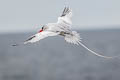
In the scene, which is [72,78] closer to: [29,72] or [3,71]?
[29,72]

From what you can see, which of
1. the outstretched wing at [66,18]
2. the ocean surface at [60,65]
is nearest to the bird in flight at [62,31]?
the outstretched wing at [66,18]

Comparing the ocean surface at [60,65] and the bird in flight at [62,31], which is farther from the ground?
the bird in flight at [62,31]

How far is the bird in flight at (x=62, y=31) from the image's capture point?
40.3 feet

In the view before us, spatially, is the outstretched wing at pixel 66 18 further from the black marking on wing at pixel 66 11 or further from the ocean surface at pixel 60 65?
the ocean surface at pixel 60 65

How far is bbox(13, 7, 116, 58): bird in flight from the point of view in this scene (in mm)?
12269

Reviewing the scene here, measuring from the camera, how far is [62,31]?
12.9 meters

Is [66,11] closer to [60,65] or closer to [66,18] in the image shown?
[66,18]

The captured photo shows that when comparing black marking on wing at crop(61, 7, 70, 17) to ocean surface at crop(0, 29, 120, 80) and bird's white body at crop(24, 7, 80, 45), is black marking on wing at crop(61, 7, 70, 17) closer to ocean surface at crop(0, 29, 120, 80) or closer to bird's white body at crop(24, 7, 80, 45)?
bird's white body at crop(24, 7, 80, 45)

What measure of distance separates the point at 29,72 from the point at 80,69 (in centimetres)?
888

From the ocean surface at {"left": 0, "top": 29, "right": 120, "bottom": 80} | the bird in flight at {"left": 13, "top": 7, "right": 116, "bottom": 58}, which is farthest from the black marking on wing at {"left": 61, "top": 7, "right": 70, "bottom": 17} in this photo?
the ocean surface at {"left": 0, "top": 29, "right": 120, "bottom": 80}

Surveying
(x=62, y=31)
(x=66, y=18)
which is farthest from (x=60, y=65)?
(x=62, y=31)

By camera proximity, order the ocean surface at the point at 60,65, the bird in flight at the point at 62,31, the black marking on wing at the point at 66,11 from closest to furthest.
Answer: the bird in flight at the point at 62,31, the black marking on wing at the point at 66,11, the ocean surface at the point at 60,65

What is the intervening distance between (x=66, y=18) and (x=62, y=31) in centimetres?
199

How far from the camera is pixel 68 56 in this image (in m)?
78.1
